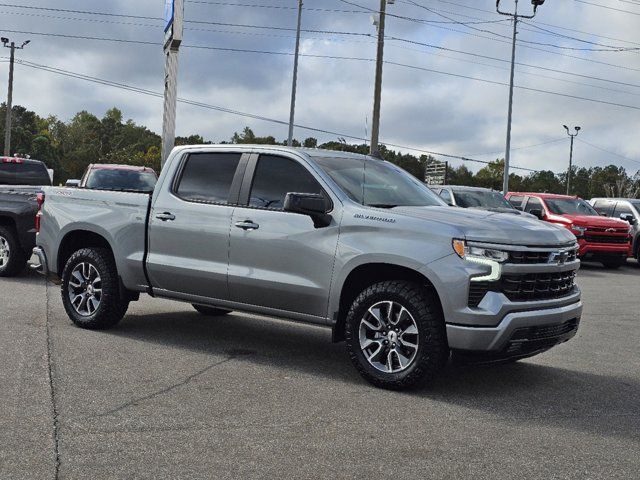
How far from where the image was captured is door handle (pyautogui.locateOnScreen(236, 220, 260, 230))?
702 centimetres

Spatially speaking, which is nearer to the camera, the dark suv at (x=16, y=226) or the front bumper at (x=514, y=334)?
the front bumper at (x=514, y=334)

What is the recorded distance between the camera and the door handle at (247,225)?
23.0 ft

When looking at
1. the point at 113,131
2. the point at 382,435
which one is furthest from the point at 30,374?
the point at 113,131

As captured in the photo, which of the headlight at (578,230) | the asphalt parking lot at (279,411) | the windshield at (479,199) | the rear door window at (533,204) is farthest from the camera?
the rear door window at (533,204)

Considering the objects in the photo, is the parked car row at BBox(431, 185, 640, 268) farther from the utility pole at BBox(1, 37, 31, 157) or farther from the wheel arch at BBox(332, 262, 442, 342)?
the utility pole at BBox(1, 37, 31, 157)

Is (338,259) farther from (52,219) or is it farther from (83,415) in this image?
(52,219)

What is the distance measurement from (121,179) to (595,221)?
11336 millimetres

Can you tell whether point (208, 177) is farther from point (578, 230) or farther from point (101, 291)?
point (578, 230)

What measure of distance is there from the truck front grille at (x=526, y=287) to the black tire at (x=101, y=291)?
12.7ft

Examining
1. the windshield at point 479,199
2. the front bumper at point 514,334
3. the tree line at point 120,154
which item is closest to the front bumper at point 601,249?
the windshield at point 479,199

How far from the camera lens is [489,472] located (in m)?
4.47

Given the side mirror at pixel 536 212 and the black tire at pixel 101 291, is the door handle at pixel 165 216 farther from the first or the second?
the side mirror at pixel 536 212

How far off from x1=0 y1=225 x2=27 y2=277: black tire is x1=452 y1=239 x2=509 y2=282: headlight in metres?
8.60

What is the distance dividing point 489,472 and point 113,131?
437ft
